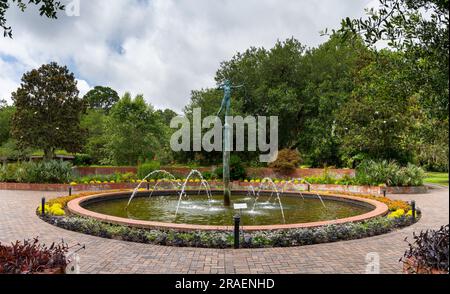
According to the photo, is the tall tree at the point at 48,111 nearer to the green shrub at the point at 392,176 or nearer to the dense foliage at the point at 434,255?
the green shrub at the point at 392,176

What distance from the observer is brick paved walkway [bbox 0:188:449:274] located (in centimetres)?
708

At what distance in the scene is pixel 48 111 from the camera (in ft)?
103

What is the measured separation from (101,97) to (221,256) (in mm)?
76050

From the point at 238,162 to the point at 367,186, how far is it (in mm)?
9070

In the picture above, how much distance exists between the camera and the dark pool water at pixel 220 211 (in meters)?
12.7

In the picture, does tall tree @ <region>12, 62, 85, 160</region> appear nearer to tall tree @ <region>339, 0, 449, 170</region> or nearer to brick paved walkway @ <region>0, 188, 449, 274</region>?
brick paved walkway @ <region>0, 188, 449, 274</region>

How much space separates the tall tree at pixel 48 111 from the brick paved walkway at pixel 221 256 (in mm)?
21910

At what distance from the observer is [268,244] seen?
8.95m

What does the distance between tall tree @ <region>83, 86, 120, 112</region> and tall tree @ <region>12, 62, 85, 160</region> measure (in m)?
45.8

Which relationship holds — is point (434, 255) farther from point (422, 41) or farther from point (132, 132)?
point (132, 132)

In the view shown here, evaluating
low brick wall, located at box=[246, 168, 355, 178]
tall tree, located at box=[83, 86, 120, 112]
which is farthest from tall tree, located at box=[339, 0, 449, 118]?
tall tree, located at box=[83, 86, 120, 112]

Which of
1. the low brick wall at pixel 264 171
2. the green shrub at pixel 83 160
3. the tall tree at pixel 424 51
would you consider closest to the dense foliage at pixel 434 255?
the tall tree at pixel 424 51

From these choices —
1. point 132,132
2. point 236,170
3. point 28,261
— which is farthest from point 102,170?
point 28,261
